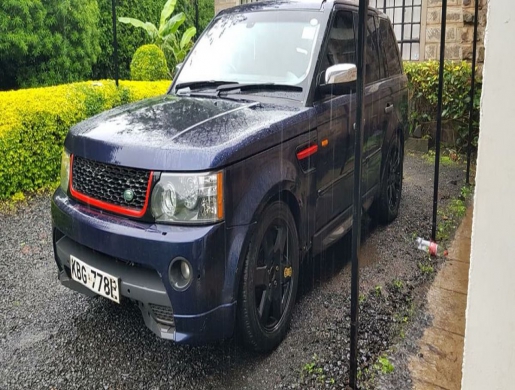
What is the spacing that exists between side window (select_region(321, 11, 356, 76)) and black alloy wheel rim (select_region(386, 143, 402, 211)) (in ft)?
4.46

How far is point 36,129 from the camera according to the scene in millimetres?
5766

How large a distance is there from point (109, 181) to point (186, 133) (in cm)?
51

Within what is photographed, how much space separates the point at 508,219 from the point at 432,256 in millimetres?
3431

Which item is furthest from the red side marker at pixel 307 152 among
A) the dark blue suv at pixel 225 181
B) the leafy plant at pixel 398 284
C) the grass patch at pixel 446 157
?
the grass patch at pixel 446 157

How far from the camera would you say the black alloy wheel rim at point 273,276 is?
122 inches

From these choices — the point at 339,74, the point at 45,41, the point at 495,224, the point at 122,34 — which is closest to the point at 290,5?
the point at 339,74

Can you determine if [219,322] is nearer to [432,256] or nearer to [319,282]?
[319,282]

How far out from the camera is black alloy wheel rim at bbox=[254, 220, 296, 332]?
310 cm

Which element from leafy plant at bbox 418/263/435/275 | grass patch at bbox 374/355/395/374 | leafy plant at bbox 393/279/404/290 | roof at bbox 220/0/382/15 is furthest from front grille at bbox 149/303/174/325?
roof at bbox 220/0/382/15

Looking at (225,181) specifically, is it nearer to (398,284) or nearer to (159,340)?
(159,340)

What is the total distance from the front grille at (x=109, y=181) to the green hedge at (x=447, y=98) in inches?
266

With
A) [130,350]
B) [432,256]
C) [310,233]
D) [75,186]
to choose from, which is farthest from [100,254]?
[432,256]

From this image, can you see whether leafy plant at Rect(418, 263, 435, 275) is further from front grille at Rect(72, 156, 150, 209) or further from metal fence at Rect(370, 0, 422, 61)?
metal fence at Rect(370, 0, 422, 61)

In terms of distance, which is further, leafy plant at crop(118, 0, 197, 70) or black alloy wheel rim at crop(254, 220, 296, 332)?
leafy plant at crop(118, 0, 197, 70)
